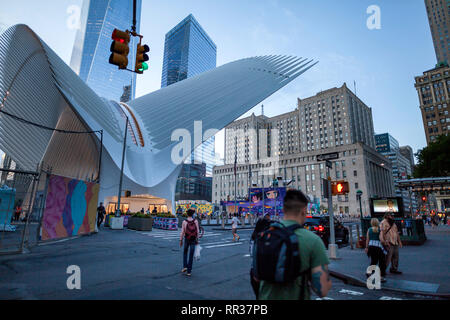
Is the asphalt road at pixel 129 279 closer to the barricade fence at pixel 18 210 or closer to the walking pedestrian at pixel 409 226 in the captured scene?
the barricade fence at pixel 18 210

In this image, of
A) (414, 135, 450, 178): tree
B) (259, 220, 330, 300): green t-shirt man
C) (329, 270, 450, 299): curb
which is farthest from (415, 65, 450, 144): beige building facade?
(259, 220, 330, 300): green t-shirt man

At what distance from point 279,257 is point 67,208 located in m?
13.4

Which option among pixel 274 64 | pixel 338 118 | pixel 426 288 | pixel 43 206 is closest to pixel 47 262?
pixel 43 206

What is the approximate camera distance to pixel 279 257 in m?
1.97

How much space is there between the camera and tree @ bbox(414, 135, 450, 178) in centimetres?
3747

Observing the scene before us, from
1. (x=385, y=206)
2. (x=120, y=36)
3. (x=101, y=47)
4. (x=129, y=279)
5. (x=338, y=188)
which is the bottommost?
(x=129, y=279)

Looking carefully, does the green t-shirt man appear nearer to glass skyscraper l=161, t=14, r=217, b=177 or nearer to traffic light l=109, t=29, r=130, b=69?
traffic light l=109, t=29, r=130, b=69

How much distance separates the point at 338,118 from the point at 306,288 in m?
126

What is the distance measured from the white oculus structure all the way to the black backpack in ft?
83.8

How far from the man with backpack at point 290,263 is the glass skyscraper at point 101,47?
165 metres

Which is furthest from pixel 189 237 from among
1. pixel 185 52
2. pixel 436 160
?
pixel 185 52

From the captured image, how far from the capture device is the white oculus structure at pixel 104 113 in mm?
24234

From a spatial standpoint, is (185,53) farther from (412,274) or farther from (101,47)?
(412,274)

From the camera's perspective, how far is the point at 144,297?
467cm
